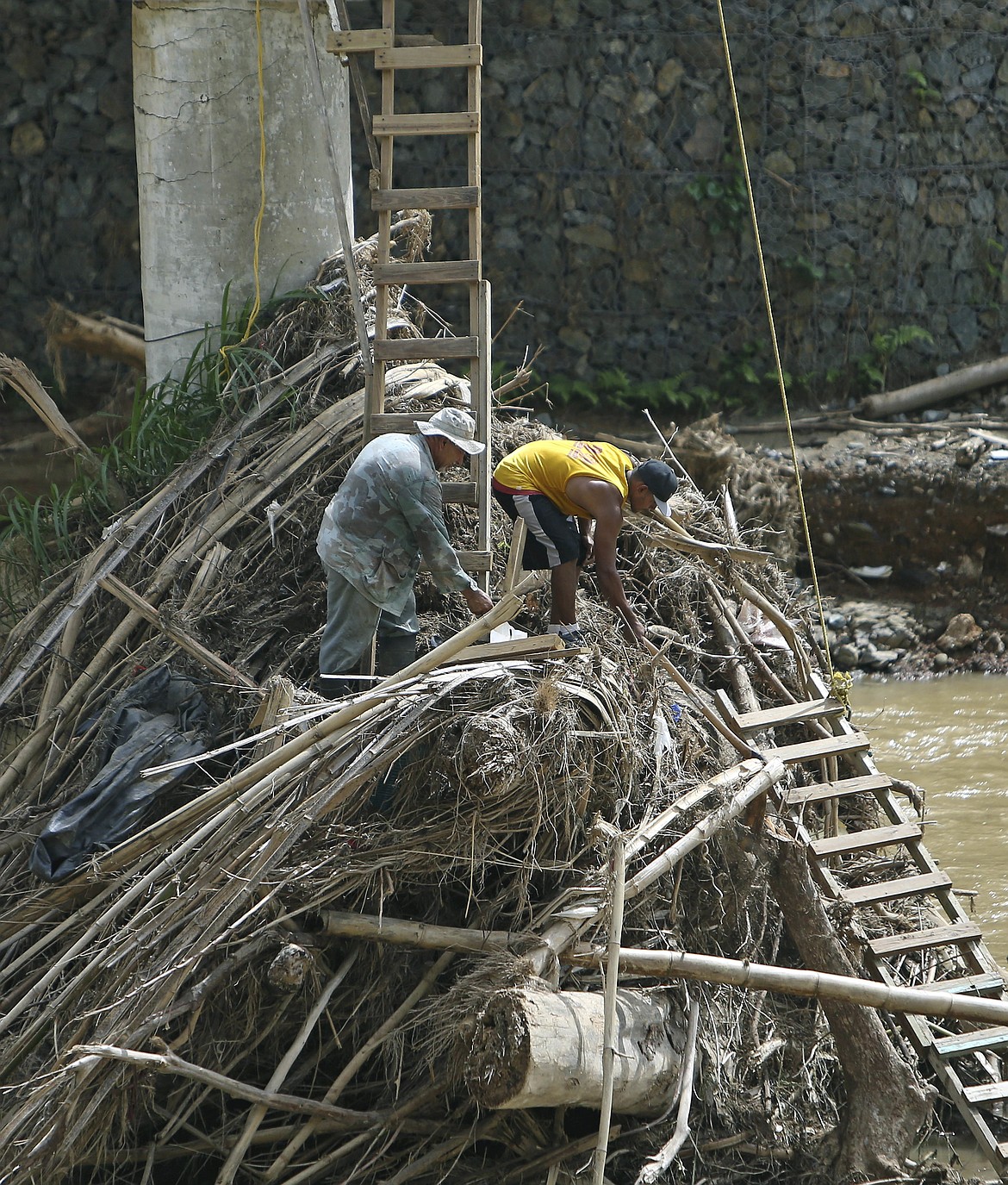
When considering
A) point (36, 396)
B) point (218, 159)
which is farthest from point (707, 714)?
point (218, 159)

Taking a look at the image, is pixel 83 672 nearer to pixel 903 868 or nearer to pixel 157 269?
pixel 157 269

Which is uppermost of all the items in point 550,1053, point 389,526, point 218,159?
point 218,159

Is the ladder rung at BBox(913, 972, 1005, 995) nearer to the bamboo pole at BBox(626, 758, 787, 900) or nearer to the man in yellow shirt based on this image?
the bamboo pole at BBox(626, 758, 787, 900)

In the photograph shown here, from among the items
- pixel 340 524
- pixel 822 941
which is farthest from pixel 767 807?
pixel 340 524

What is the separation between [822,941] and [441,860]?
1.62 meters

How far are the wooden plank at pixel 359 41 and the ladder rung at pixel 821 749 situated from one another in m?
3.72

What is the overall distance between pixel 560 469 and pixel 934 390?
7634 millimetres

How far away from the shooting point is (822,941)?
525cm

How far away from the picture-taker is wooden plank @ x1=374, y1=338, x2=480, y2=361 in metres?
6.15

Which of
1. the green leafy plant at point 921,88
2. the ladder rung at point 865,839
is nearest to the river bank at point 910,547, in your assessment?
the green leafy plant at point 921,88

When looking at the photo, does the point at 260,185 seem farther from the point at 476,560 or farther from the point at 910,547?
the point at 910,547

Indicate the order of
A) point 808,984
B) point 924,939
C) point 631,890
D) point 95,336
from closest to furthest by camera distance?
point 808,984
point 631,890
point 924,939
point 95,336

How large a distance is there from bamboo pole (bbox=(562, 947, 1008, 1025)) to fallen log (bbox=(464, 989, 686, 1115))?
0.79ft

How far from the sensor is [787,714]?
5.98m
